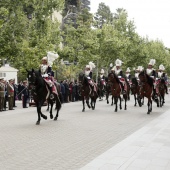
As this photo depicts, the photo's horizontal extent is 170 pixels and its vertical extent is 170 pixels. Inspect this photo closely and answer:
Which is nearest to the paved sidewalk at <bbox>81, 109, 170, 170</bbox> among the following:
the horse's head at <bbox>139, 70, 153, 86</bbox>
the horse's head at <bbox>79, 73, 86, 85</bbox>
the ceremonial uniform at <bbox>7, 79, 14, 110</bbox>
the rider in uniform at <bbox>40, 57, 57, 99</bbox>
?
the rider in uniform at <bbox>40, 57, 57, 99</bbox>

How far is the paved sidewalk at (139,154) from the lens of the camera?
25.1 feet

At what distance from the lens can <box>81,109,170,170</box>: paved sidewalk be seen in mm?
7648

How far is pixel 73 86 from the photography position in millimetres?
32219

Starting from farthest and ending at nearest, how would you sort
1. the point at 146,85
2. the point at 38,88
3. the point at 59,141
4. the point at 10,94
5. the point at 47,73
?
the point at 10,94
the point at 146,85
the point at 47,73
the point at 38,88
the point at 59,141

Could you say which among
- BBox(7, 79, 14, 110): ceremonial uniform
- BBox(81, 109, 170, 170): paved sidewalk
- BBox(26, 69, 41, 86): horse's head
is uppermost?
BBox(26, 69, 41, 86): horse's head

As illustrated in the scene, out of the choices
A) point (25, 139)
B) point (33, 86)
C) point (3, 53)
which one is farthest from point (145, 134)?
point (3, 53)

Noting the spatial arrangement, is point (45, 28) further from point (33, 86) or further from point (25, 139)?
point (25, 139)

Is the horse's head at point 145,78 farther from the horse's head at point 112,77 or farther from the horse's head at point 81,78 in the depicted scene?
the horse's head at point 81,78

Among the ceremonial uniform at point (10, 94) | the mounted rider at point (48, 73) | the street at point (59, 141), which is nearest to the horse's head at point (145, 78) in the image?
the street at point (59, 141)

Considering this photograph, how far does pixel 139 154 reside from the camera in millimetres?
8828

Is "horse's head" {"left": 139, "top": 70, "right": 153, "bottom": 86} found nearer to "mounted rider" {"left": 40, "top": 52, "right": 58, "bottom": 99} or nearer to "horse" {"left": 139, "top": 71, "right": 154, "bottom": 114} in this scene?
"horse" {"left": 139, "top": 71, "right": 154, "bottom": 114}

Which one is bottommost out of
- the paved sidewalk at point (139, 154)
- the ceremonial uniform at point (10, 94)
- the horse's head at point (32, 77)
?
the paved sidewalk at point (139, 154)

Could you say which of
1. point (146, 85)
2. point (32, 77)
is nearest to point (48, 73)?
point (32, 77)

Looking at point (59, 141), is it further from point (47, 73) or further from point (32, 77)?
point (47, 73)
